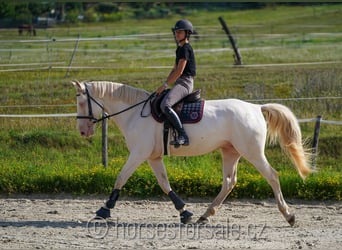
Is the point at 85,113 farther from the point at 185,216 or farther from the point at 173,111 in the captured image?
the point at 185,216

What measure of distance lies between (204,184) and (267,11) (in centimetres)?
4325

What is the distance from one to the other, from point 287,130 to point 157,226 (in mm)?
2096

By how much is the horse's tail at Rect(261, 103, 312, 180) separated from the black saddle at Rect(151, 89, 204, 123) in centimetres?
92

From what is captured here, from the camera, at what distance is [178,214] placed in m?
9.21

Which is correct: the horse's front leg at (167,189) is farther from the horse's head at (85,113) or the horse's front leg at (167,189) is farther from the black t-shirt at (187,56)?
the black t-shirt at (187,56)

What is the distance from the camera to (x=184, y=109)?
862 cm

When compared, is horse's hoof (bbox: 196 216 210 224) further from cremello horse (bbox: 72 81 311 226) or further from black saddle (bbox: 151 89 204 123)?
black saddle (bbox: 151 89 204 123)

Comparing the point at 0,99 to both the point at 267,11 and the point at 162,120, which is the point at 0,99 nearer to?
the point at 162,120

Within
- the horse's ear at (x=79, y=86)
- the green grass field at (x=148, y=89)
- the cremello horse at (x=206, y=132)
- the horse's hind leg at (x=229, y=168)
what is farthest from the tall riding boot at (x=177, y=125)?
the green grass field at (x=148, y=89)

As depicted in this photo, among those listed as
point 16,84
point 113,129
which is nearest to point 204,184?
point 113,129

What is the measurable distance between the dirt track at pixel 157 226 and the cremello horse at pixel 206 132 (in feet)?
1.06

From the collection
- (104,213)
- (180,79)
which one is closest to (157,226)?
(104,213)

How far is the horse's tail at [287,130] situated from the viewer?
29.3ft

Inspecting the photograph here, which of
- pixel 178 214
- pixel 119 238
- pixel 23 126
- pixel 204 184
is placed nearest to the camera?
pixel 119 238
